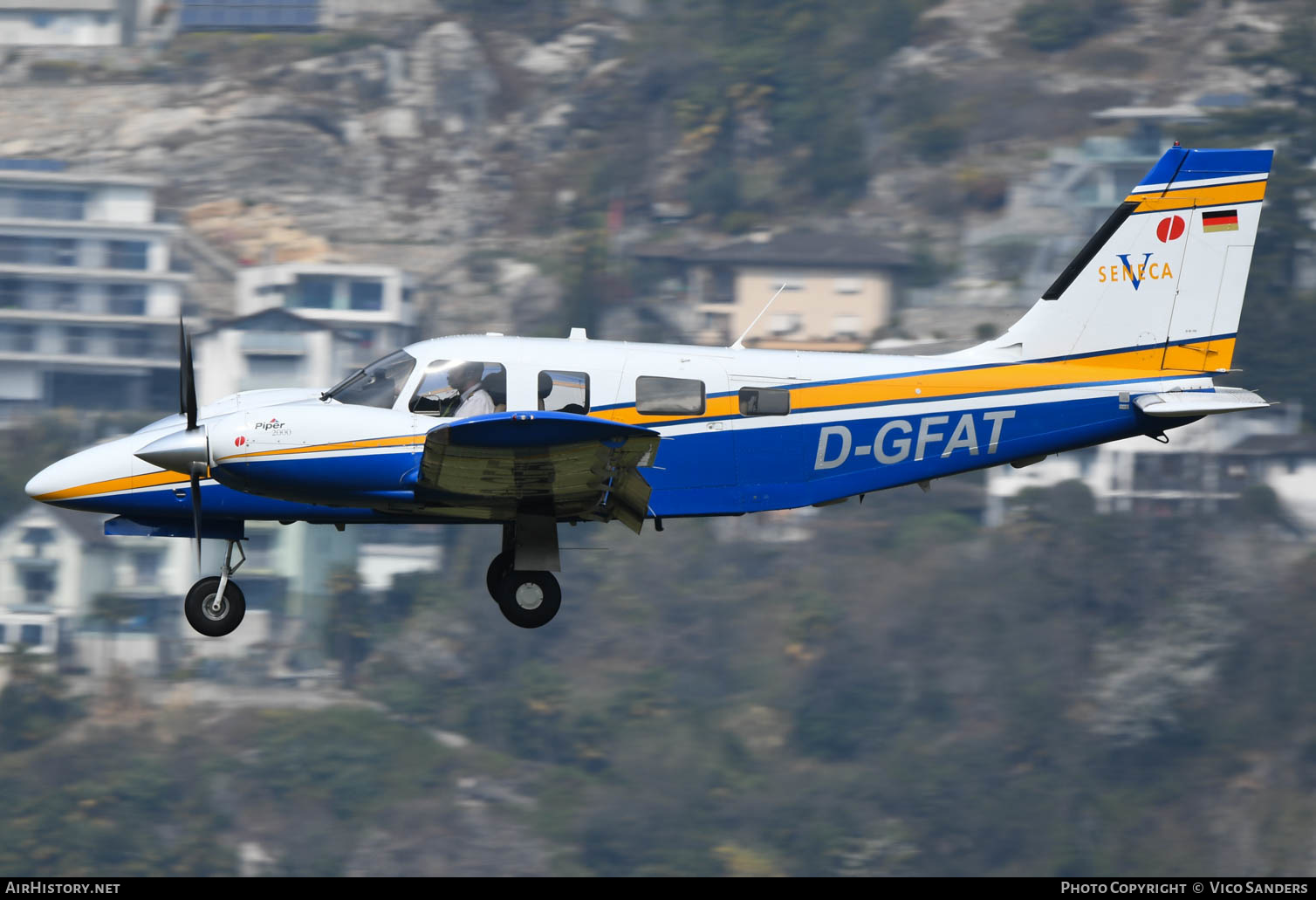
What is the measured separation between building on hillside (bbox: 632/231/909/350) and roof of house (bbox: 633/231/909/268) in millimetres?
67

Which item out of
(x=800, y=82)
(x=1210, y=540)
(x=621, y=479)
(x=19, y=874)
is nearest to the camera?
(x=621, y=479)

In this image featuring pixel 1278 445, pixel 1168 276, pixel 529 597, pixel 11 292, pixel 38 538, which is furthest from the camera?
pixel 11 292

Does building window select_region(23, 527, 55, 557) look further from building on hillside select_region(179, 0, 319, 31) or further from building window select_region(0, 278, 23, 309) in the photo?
building on hillside select_region(179, 0, 319, 31)

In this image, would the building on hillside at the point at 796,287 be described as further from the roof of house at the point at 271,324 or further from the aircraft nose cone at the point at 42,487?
the aircraft nose cone at the point at 42,487

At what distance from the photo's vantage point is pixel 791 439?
56.3ft

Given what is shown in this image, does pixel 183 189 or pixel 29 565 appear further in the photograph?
pixel 183 189

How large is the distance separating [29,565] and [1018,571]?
5775 centimetres

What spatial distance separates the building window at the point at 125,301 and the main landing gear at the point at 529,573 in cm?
10044

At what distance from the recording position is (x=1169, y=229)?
61.7ft

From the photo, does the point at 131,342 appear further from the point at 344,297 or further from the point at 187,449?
the point at 187,449

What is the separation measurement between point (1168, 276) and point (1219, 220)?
2.90ft

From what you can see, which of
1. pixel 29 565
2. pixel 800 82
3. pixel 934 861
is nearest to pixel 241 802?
pixel 29 565

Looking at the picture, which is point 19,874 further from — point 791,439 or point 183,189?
point 791,439

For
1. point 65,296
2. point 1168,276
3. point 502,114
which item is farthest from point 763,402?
point 502,114
